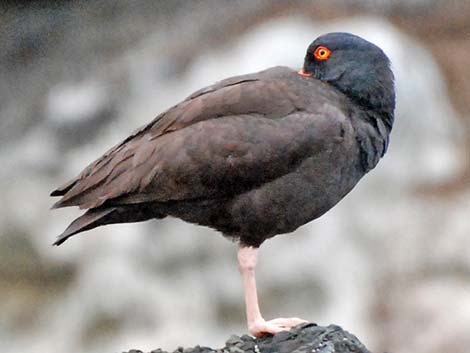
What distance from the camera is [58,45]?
11.6 metres

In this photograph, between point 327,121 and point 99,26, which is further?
point 99,26

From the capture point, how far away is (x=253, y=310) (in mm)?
4703

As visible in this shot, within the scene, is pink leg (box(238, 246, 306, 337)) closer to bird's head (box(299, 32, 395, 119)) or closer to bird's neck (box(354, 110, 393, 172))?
bird's neck (box(354, 110, 393, 172))

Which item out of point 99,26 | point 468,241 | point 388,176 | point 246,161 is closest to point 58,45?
point 99,26

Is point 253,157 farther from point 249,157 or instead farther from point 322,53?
point 322,53

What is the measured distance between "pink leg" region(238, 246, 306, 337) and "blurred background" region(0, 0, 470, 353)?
4348mm

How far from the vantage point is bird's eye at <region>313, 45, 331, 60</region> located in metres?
4.93

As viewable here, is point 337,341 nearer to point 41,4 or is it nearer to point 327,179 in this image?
point 327,179

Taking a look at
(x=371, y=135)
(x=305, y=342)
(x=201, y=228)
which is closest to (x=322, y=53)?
(x=371, y=135)

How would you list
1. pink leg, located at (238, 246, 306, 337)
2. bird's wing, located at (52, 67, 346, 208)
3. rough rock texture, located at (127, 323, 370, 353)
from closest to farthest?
1. rough rock texture, located at (127, 323, 370, 353)
2. bird's wing, located at (52, 67, 346, 208)
3. pink leg, located at (238, 246, 306, 337)

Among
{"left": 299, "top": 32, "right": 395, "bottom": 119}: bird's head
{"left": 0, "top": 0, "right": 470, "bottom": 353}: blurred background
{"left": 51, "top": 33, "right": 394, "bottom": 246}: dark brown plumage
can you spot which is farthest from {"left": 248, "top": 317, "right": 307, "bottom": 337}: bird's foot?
{"left": 0, "top": 0, "right": 470, "bottom": 353}: blurred background

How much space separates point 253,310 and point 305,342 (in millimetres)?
319

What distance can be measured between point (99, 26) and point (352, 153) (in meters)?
7.51

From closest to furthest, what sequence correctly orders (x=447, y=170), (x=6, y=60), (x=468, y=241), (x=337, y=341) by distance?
(x=337, y=341) < (x=468, y=241) < (x=447, y=170) < (x=6, y=60)
